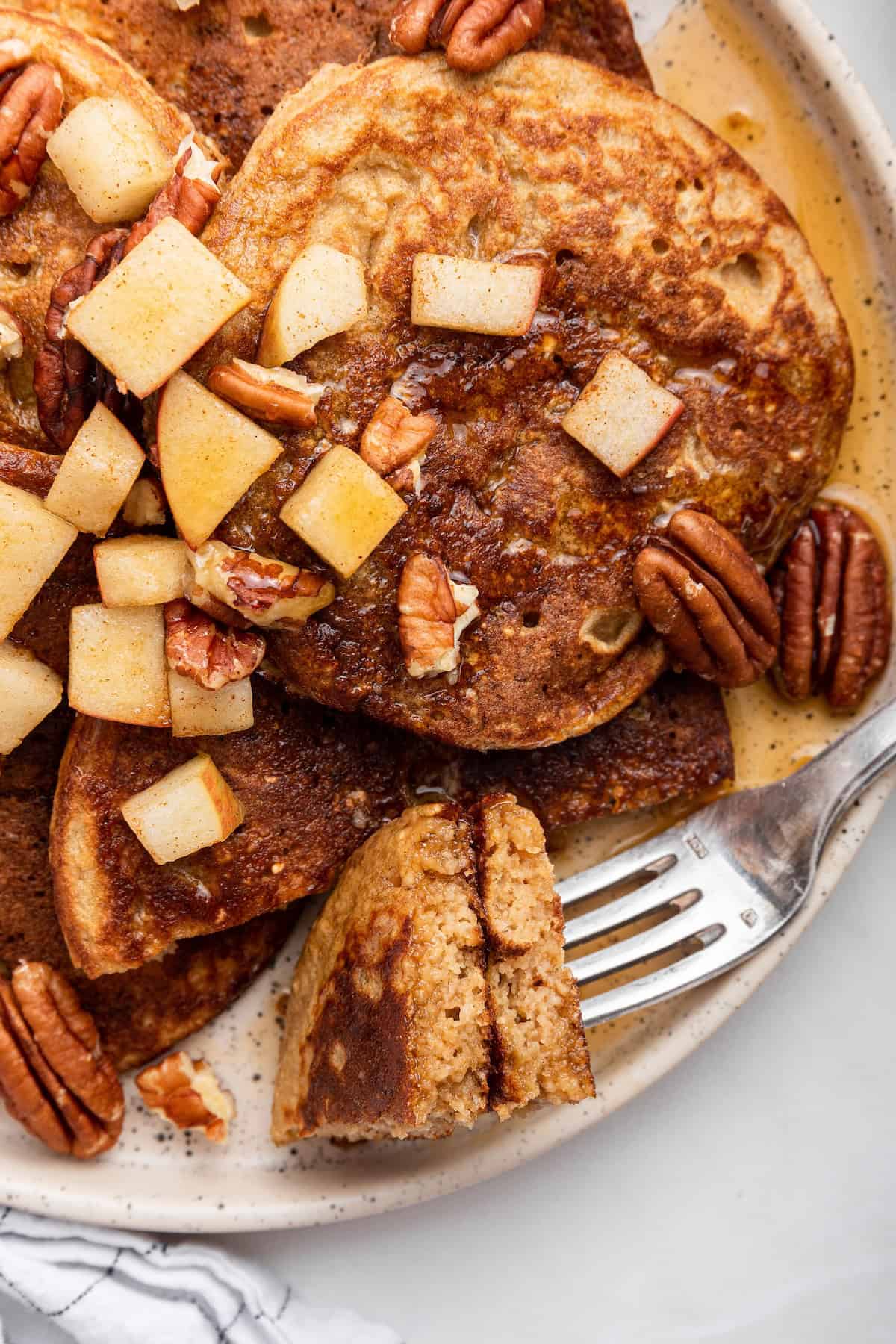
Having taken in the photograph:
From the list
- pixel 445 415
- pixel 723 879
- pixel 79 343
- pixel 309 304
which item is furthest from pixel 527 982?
pixel 79 343

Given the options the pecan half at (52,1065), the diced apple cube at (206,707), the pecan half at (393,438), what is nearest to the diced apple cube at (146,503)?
the diced apple cube at (206,707)

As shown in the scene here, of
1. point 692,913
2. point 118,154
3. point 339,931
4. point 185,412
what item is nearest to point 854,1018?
point 692,913

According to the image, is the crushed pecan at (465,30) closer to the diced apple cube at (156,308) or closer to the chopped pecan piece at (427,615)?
the diced apple cube at (156,308)

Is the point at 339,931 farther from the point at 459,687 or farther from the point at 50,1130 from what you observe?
the point at 50,1130

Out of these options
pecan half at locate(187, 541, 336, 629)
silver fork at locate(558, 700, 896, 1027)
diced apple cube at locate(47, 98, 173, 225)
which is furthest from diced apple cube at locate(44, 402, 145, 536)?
silver fork at locate(558, 700, 896, 1027)

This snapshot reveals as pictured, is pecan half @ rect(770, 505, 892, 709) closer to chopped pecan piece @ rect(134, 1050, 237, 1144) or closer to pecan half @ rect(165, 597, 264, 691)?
pecan half @ rect(165, 597, 264, 691)

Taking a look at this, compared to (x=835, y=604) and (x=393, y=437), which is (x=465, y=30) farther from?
(x=835, y=604)
